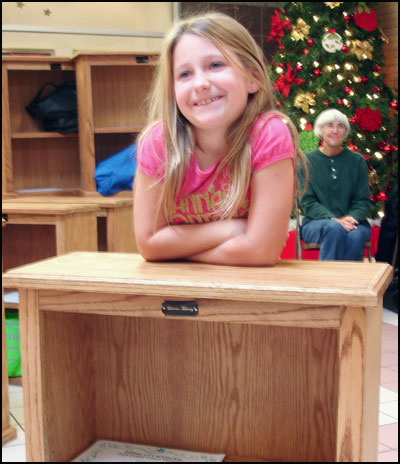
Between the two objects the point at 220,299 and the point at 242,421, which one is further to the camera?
the point at 242,421

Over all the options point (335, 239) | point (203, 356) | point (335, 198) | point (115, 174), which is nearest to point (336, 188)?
point (335, 198)

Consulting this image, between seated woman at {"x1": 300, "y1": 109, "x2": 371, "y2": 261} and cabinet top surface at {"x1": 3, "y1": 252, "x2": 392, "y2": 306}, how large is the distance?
255 cm

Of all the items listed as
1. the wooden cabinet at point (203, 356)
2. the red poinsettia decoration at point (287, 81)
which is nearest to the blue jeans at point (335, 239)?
the red poinsettia decoration at point (287, 81)

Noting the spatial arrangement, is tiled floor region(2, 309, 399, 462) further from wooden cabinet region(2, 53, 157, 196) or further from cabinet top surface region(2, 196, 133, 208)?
wooden cabinet region(2, 53, 157, 196)

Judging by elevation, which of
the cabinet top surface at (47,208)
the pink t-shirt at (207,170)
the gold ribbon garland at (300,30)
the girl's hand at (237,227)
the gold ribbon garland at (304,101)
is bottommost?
the cabinet top surface at (47,208)

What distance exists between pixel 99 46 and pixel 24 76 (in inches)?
87.2

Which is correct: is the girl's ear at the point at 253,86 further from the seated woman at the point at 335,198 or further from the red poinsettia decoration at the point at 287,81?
the red poinsettia decoration at the point at 287,81

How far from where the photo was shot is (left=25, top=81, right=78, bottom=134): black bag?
3619 millimetres

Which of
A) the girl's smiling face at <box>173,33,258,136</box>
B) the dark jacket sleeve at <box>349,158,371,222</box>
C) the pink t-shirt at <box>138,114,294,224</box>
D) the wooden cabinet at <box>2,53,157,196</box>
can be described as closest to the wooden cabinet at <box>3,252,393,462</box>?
the pink t-shirt at <box>138,114,294,224</box>

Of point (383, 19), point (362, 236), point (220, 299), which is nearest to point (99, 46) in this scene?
point (383, 19)

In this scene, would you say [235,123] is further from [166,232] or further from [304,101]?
[304,101]

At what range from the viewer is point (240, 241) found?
131 centimetres

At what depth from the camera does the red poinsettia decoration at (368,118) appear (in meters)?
5.27

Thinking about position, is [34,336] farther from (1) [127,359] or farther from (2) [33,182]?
(2) [33,182]
